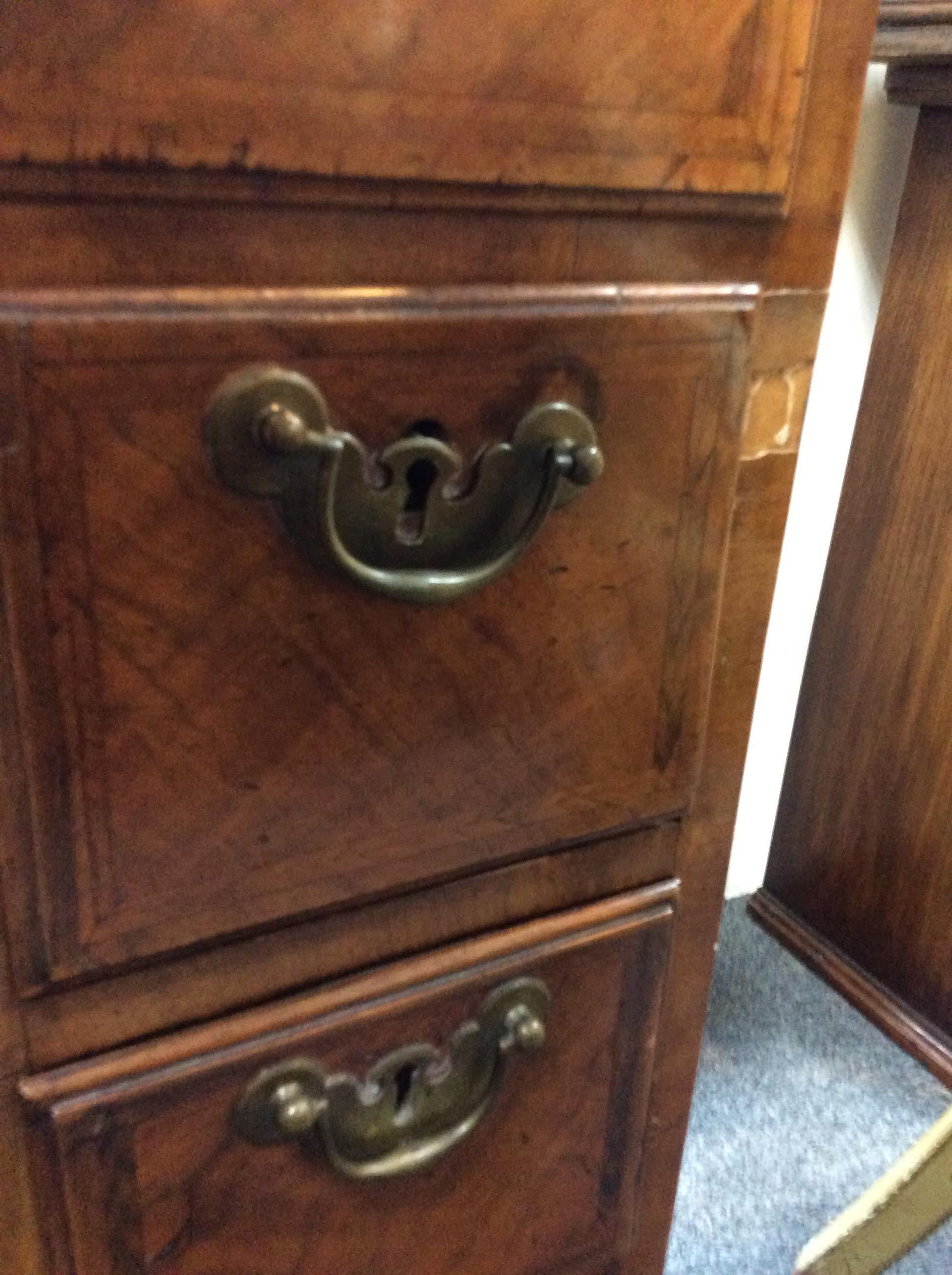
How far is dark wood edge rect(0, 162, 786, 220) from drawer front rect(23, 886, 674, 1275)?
28 centimetres

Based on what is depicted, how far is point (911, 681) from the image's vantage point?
95cm

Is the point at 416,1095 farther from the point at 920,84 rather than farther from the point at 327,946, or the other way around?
the point at 920,84

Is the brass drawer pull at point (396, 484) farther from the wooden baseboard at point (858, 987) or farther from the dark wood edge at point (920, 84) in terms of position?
the wooden baseboard at point (858, 987)

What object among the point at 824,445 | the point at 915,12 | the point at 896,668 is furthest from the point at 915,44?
the point at 896,668

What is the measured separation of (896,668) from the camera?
96cm

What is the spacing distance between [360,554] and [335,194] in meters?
0.11

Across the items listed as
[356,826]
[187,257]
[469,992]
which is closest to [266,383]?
[187,257]

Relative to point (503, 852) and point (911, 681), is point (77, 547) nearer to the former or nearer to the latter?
point (503, 852)

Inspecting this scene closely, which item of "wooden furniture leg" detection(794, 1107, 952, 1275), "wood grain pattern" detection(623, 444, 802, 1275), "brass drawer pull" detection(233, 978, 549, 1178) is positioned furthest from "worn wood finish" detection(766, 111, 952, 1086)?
"brass drawer pull" detection(233, 978, 549, 1178)

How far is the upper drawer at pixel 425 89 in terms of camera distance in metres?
0.27

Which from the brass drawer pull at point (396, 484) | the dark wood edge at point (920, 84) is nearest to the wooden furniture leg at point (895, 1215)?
the brass drawer pull at point (396, 484)

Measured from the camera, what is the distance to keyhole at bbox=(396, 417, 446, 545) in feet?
1.14

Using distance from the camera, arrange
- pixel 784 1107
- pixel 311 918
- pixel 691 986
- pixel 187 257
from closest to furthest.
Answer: pixel 187 257 < pixel 311 918 < pixel 691 986 < pixel 784 1107

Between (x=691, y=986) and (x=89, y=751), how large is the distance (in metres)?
0.32
